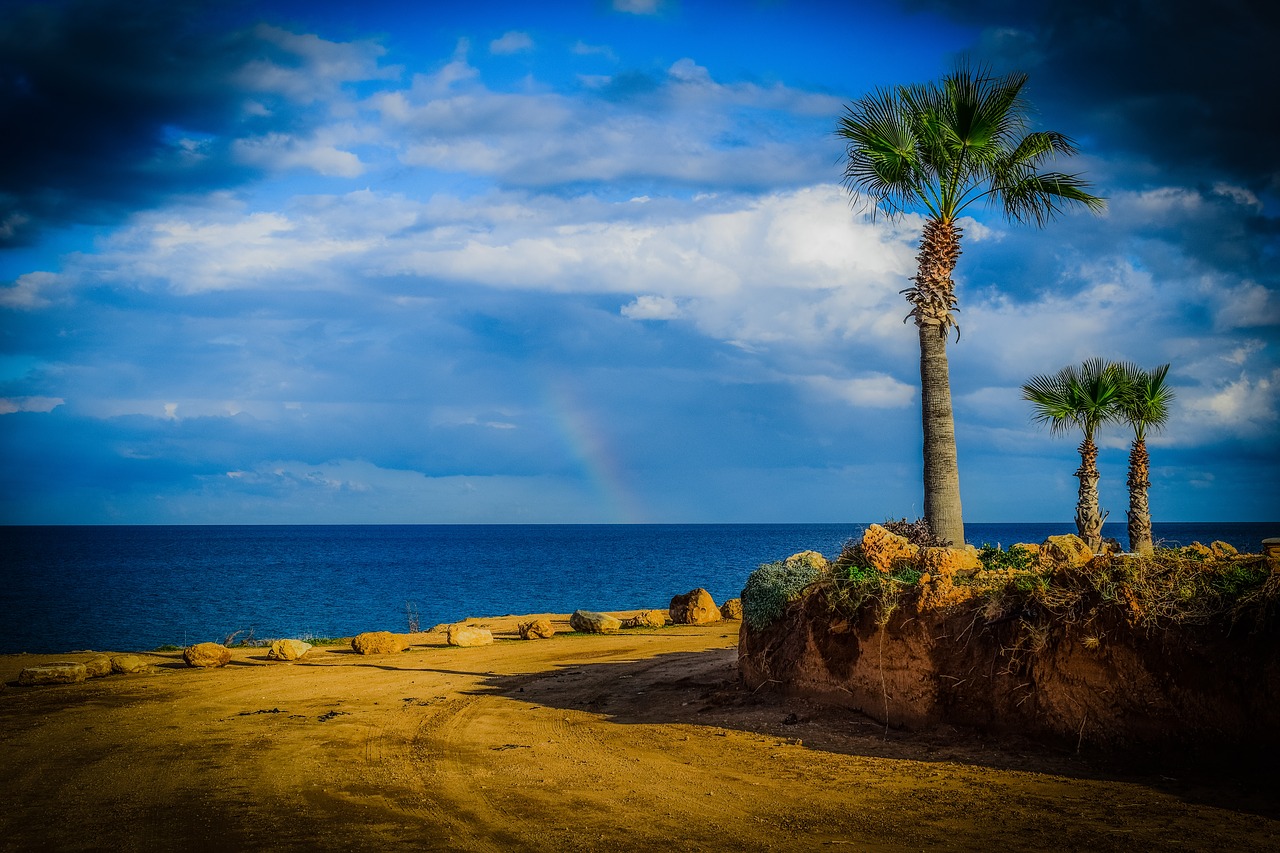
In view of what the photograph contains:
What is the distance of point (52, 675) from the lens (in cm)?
1603

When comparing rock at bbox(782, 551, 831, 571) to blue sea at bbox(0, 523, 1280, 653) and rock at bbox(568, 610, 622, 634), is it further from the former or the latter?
rock at bbox(568, 610, 622, 634)

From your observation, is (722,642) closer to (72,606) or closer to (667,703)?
(667,703)

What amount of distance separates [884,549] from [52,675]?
1559 centimetres

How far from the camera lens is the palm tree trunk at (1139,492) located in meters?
26.6

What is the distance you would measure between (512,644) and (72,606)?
3846 cm

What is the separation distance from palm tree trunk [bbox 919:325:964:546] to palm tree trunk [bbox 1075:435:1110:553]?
12878mm

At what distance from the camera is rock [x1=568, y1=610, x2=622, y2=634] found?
23578mm

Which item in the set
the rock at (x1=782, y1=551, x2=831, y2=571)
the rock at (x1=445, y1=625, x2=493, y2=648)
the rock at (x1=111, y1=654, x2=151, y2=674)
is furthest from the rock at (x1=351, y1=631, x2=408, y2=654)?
the rock at (x1=782, y1=551, x2=831, y2=571)

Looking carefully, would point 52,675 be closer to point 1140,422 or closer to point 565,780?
point 565,780

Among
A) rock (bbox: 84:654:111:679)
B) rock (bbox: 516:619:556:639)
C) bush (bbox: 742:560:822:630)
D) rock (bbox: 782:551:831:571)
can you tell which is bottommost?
rock (bbox: 84:654:111:679)

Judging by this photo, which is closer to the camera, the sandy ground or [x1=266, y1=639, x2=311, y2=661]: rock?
the sandy ground

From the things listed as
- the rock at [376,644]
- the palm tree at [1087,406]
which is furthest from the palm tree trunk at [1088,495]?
the rock at [376,644]

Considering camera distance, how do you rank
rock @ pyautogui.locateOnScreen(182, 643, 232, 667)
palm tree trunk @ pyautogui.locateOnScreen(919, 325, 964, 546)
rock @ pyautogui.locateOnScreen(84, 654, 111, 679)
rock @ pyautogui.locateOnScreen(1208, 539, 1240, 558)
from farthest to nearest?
1. rock @ pyautogui.locateOnScreen(182, 643, 232, 667)
2. rock @ pyautogui.locateOnScreen(84, 654, 111, 679)
3. palm tree trunk @ pyautogui.locateOnScreen(919, 325, 964, 546)
4. rock @ pyautogui.locateOnScreen(1208, 539, 1240, 558)

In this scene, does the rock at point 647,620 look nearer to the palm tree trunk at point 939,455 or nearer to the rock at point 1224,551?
the palm tree trunk at point 939,455
